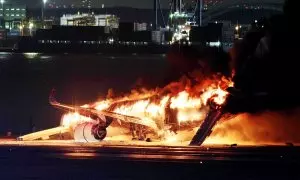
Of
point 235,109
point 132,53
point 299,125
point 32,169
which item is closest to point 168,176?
point 32,169

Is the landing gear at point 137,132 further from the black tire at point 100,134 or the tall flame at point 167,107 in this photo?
the black tire at point 100,134

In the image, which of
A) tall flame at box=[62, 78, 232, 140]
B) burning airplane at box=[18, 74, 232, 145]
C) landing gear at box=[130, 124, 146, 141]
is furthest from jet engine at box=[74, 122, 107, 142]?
landing gear at box=[130, 124, 146, 141]

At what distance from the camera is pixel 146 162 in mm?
17547

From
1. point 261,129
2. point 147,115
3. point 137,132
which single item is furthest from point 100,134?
point 261,129

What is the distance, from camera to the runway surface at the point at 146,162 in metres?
15.9

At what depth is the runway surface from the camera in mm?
15875

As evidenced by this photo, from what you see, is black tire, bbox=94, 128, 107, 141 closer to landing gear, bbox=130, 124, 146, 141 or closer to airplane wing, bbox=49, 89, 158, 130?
airplane wing, bbox=49, 89, 158, 130

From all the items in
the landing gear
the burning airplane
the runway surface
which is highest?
the runway surface

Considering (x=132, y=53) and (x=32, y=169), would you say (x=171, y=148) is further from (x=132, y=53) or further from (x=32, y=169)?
(x=132, y=53)

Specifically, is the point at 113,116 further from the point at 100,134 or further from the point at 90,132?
the point at 90,132

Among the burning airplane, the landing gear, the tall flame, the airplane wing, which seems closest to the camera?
the airplane wing

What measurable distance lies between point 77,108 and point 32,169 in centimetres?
1246

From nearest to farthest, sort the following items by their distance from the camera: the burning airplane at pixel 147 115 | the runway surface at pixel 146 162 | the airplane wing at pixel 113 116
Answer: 1. the runway surface at pixel 146 162
2. the airplane wing at pixel 113 116
3. the burning airplane at pixel 147 115

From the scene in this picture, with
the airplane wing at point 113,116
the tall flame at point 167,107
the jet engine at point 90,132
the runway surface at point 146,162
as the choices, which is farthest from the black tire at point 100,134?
the runway surface at point 146,162
